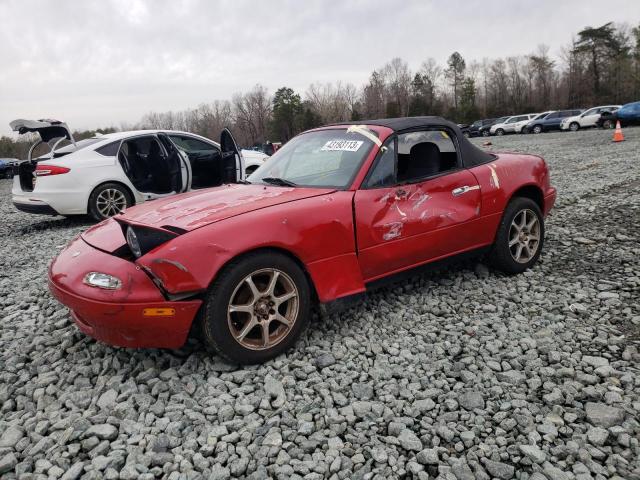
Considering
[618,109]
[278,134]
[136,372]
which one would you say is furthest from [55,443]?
[278,134]

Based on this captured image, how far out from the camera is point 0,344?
3.35m

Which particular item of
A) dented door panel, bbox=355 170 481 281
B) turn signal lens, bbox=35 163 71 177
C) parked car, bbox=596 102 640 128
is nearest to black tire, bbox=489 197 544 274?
dented door panel, bbox=355 170 481 281

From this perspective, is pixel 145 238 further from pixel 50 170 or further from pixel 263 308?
pixel 50 170

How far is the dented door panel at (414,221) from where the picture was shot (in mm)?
3195

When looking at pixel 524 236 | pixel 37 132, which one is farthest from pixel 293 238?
pixel 37 132

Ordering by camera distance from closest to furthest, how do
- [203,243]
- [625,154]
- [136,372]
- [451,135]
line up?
[203,243], [136,372], [451,135], [625,154]

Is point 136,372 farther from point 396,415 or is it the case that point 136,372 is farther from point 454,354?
point 454,354

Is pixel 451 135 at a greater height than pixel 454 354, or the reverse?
pixel 451 135

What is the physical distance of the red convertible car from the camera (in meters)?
2.61

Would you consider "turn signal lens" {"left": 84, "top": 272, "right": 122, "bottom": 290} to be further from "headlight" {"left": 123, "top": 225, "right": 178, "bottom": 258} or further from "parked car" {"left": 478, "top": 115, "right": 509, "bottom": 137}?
"parked car" {"left": 478, "top": 115, "right": 509, "bottom": 137}

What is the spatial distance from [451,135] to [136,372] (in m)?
3.03

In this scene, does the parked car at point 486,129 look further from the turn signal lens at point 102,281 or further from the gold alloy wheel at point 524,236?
the turn signal lens at point 102,281

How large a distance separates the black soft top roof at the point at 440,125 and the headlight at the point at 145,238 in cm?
190

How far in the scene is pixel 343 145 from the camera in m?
3.60
